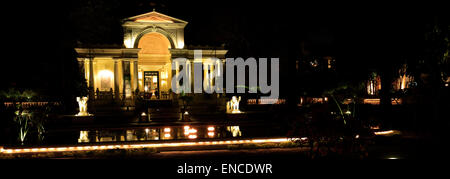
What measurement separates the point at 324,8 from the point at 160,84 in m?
15.7

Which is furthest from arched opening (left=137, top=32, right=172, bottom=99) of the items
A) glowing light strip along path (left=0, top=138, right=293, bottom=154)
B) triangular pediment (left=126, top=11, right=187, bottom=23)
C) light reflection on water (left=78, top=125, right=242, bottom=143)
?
glowing light strip along path (left=0, top=138, right=293, bottom=154)

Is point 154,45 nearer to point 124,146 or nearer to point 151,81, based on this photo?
point 151,81

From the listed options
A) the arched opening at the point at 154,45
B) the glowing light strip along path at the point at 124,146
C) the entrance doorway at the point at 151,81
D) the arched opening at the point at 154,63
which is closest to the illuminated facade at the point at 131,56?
the arched opening at the point at 154,45

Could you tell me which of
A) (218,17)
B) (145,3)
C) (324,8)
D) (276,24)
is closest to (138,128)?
(276,24)

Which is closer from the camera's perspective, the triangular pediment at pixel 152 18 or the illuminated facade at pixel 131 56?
the illuminated facade at pixel 131 56

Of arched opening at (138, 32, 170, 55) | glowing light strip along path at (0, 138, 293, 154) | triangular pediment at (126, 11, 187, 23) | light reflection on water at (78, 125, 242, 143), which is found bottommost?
light reflection on water at (78, 125, 242, 143)

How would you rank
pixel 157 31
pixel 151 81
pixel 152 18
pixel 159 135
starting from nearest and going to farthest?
pixel 159 135, pixel 152 18, pixel 157 31, pixel 151 81

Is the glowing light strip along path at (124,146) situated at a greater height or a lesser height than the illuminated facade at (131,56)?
lesser

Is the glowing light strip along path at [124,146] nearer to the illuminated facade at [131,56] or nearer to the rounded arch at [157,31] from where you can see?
the illuminated facade at [131,56]

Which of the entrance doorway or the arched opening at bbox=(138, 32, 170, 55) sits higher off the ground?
the arched opening at bbox=(138, 32, 170, 55)

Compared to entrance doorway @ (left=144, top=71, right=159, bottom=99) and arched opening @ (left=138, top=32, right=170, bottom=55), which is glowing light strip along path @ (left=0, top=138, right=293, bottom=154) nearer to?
arched opening @ (left=138, top=32, right=170, bottom=55)

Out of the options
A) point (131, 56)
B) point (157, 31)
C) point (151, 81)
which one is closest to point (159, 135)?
point (131, 56)

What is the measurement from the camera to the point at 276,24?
796 inches

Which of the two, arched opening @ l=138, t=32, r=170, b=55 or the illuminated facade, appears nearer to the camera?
the illuminated facade
